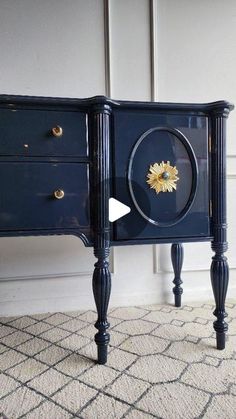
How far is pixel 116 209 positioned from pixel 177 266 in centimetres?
51

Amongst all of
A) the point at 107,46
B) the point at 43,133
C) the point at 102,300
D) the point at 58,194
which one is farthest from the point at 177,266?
the point at 107,46

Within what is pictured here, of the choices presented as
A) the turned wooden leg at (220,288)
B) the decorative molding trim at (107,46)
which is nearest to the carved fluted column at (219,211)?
the turned wooden leg at (220,288)

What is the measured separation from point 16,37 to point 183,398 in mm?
1305

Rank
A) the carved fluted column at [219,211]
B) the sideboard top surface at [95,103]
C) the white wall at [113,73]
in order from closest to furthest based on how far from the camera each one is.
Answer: the sideboard top surface at [95,103] < the carved fluted column at [219,211] < the white wall at [113,73]

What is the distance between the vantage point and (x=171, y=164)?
2.60ft

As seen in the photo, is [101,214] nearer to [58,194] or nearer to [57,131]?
[58,194]

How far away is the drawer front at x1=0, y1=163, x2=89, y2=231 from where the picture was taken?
27.8 inches

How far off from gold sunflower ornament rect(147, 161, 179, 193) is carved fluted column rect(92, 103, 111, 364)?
0.41ft

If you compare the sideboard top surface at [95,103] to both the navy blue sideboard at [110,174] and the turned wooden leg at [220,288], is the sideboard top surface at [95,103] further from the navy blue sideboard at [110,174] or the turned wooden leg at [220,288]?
the turned wooden leg at [220,288]

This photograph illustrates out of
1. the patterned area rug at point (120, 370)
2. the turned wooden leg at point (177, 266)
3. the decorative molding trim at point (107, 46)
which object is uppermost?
the decorative molding trim at point (107, 46)

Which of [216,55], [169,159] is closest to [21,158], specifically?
[169,159]

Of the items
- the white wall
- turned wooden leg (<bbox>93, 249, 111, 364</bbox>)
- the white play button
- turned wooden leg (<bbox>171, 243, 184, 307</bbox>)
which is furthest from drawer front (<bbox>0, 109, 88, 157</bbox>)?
turned wooden leg (<bbox>171, 243, 184, 307</bbox>)

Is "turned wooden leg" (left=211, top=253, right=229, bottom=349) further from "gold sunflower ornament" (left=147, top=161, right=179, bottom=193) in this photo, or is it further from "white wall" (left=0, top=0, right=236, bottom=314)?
"white wall" (left=0, top=0, right=236, bottom=314)

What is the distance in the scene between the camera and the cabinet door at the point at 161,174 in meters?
0.77
